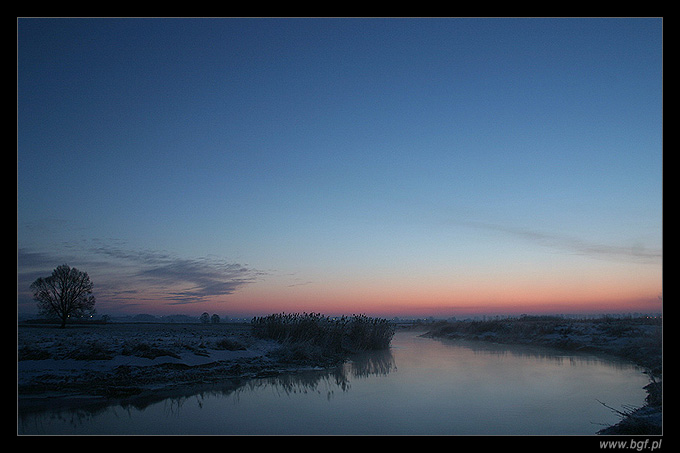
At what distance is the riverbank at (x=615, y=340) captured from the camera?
6621 mm

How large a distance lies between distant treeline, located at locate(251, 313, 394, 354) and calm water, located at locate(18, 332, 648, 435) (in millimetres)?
4284

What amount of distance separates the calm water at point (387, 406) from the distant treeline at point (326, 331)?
14.1ft

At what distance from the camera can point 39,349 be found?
11117mm

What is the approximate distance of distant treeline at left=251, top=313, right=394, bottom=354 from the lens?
17.9 m

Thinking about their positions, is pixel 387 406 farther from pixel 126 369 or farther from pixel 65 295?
pixel 65 295

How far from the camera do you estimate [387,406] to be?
868 centimetres

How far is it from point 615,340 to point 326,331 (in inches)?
495

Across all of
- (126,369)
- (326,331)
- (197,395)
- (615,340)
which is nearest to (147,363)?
(126,369)
